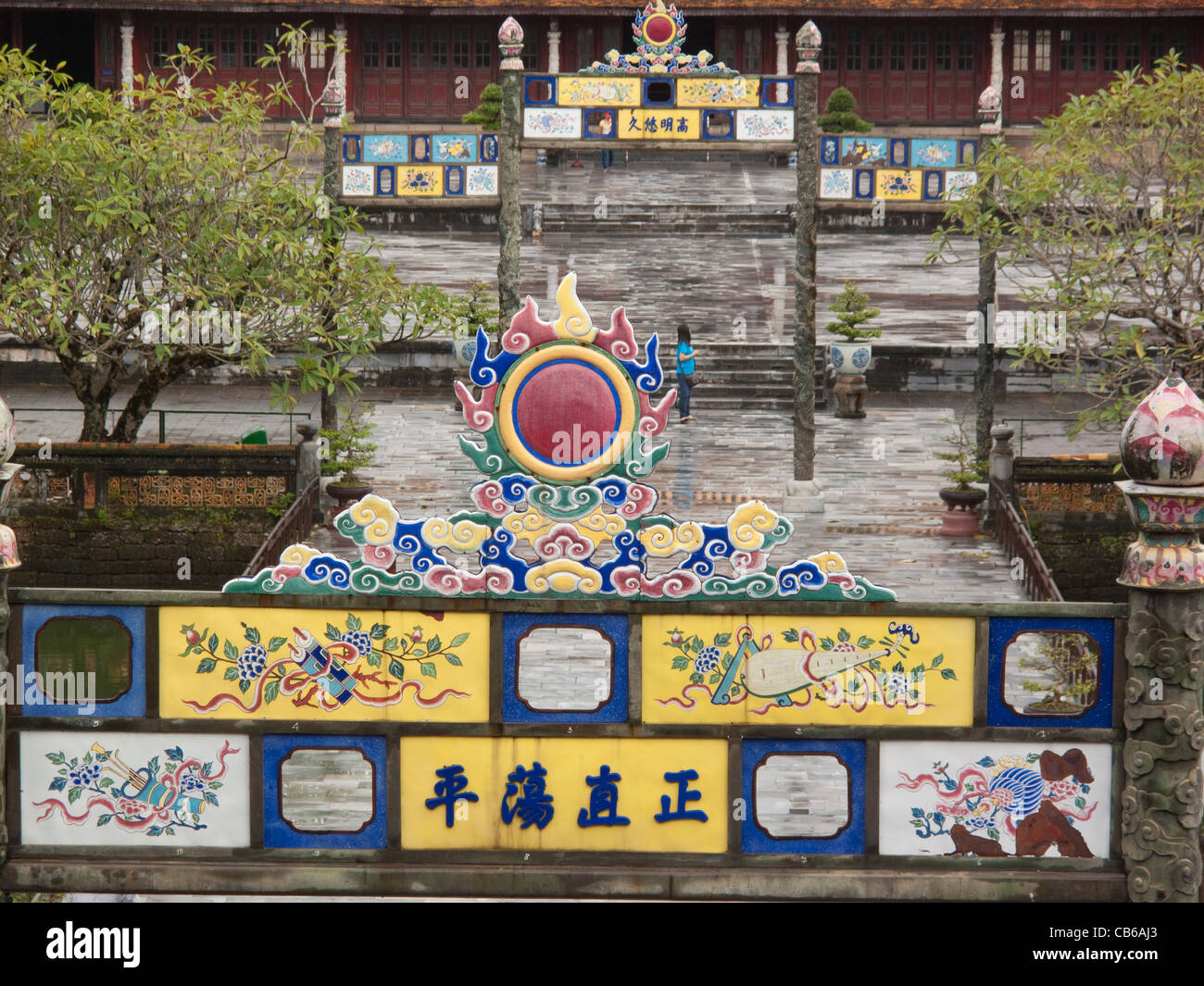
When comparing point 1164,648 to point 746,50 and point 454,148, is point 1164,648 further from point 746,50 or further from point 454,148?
point 746,50

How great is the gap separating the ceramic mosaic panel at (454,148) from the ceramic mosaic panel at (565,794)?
12.6 metres

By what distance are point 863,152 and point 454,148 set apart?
4273 mm

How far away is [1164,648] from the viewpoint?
880 centimetres

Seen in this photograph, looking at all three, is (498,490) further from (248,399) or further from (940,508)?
(248,399)

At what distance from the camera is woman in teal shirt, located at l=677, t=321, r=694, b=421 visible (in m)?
23.2

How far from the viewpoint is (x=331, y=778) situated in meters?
12.2

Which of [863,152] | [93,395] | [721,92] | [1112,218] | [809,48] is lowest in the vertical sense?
[93,395]

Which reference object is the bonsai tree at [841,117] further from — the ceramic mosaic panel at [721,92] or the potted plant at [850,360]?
the ceramic mosaic panel at [721,92]

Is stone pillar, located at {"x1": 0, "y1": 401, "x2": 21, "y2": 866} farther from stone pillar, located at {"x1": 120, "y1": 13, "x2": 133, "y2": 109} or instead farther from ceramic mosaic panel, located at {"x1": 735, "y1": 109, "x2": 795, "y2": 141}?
stone pillar, located at {"x1": 120, "y1": 13, "x2": 133, "y2": 109}

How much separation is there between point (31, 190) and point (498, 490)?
462 inches

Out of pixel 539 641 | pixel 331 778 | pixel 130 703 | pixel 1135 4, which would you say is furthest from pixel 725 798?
pixel 1135 4

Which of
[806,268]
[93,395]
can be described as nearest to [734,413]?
[806,268]

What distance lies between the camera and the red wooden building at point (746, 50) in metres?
39.2

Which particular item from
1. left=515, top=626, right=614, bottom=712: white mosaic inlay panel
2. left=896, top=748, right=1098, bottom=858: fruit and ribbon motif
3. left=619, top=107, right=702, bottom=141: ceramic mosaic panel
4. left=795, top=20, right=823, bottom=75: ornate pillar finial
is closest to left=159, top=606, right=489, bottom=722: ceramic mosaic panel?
left=896, top=748, right=1098, bottom=858: fruit and ribbon motif
